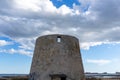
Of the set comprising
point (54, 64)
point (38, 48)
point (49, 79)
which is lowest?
point (49, 79)

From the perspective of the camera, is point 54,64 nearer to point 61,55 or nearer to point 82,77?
point 61,55

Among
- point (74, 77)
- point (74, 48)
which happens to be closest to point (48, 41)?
point (74, 48)

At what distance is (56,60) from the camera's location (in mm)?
10688

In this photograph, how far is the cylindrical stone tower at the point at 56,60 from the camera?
418 inches

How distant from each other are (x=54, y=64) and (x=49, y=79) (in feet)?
2.41

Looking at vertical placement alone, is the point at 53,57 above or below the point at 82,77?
above

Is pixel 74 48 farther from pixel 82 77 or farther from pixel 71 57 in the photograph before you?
pixel 82 77

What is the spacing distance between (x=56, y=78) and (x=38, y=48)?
182cm

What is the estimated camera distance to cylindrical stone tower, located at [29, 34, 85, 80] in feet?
34.8

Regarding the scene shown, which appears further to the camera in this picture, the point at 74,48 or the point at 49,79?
the point at 74,48

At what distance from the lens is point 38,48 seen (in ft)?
37.1

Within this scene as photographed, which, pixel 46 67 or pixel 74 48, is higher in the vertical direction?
pixel 74 48

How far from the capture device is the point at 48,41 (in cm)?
1106

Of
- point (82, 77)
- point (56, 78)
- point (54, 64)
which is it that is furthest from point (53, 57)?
point (82, 77)
